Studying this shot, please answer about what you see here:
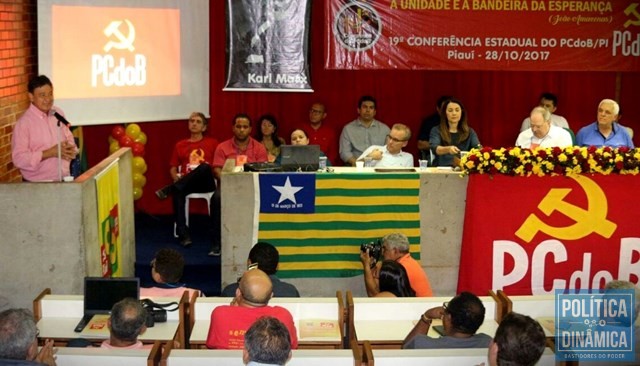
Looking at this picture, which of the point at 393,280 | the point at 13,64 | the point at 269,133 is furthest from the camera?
the point at 269,133

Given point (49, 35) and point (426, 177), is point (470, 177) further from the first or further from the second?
point (49, 35)

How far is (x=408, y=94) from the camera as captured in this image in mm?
10805

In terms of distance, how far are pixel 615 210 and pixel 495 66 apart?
2860mm

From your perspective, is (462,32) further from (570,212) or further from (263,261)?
(263,261)

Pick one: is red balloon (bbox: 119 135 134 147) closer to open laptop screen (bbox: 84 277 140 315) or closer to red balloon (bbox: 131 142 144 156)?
red balloon (bbox: 131 142 144 156)

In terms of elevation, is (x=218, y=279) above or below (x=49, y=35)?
below

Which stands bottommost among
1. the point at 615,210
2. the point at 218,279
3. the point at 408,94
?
the point at 218,279

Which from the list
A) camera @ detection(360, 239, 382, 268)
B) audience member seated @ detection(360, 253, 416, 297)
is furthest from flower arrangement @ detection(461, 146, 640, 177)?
audience member seated @ detection(360, 253, 416, 297)

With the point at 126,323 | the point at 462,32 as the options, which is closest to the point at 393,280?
the point at 126,323

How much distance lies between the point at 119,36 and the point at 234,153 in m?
1.40

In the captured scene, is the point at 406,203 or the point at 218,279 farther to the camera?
the point at 218,279

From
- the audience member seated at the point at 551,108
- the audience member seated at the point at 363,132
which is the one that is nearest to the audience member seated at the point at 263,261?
the audience member seated at the point at 363,132

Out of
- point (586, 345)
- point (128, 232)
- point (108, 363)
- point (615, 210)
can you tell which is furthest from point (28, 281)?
point (615, 210)

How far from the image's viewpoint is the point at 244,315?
16.0 ft
